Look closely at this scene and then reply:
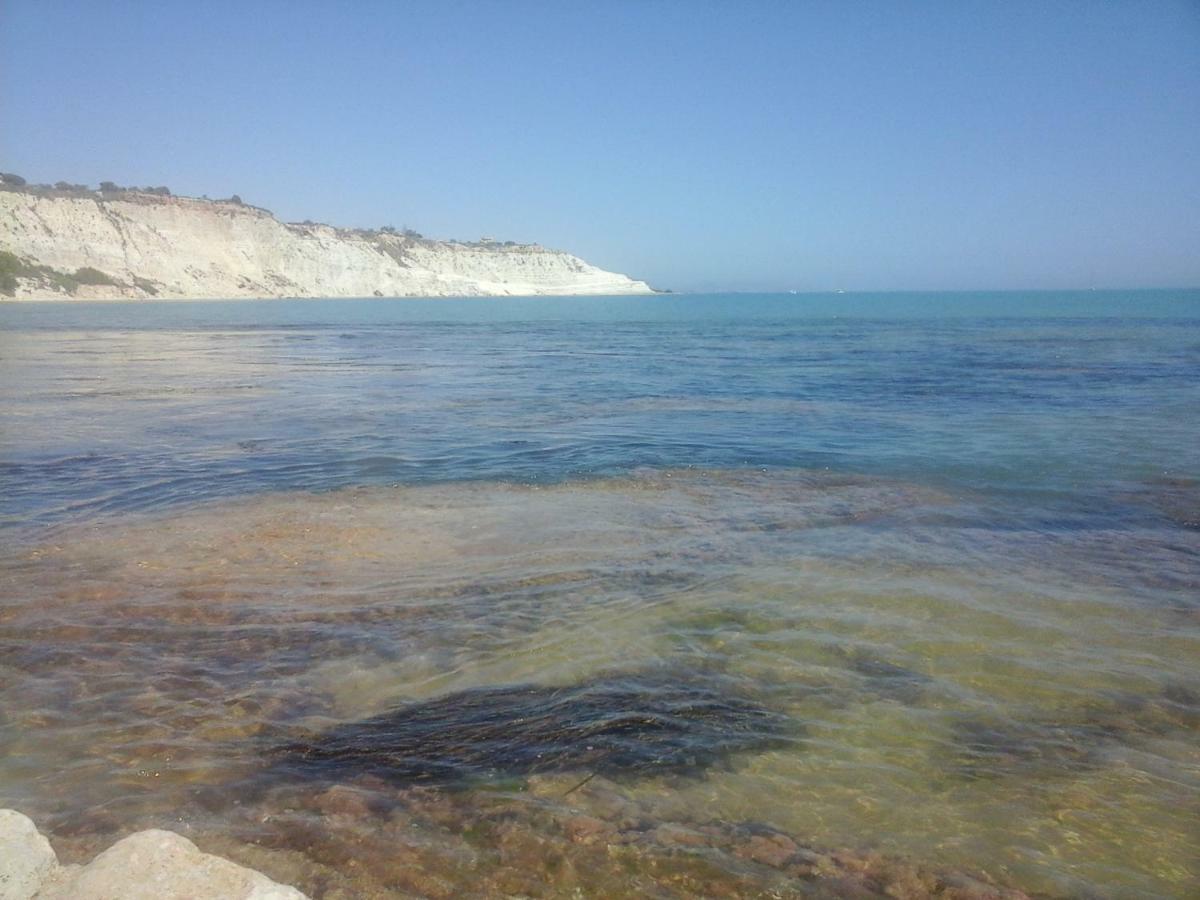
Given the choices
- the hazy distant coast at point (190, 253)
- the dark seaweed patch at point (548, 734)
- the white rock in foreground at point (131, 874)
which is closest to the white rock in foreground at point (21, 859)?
the white rock in foreground at point (131, 874)

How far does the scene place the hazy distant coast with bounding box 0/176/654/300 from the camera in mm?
83812

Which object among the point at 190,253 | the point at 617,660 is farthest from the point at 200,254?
the point at 617,660

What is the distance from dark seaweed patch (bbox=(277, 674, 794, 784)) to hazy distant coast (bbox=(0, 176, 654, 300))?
87.8 meters

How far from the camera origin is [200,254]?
101m

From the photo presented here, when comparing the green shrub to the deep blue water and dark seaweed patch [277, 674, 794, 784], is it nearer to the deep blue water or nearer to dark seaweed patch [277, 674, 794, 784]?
the deep blue water

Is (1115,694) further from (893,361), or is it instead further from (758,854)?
(893,361)

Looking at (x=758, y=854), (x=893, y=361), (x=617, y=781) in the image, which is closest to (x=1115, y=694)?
(x=758, y=854)

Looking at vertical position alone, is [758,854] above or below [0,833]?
below

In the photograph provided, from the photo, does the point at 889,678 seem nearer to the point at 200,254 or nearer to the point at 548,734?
the point at 548,734

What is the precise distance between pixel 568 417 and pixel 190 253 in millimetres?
100542

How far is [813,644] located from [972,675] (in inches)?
38.9

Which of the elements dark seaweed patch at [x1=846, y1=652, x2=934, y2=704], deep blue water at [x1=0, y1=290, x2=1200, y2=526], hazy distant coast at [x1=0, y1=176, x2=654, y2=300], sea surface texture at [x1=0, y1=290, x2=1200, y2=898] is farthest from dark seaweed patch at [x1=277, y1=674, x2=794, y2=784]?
hazy distant coast at [x1=0, y1=176, x2=654, y2=300]

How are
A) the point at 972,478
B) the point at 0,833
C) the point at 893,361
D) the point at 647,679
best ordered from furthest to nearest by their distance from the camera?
the point at 893,361 → the point at 972,478 → the point at 647,679 → the point at 0,833

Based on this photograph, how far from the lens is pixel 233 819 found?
11.8 feet
